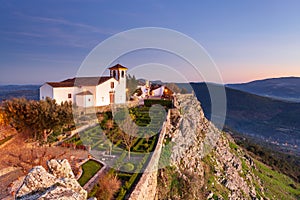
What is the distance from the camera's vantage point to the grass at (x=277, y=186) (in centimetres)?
3281

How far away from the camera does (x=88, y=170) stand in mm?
15977

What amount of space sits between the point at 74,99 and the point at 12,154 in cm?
1608

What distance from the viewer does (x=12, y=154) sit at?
1822 cm

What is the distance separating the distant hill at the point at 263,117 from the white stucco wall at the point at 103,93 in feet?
294

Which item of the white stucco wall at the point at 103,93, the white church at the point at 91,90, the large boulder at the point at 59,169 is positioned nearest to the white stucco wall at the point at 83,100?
the white church at the point at 91,90

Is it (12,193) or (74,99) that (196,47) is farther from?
(74,99)

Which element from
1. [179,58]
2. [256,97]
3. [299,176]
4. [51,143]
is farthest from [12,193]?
[256,97]

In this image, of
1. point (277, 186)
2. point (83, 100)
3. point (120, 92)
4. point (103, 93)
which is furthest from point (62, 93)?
point (277, 186)

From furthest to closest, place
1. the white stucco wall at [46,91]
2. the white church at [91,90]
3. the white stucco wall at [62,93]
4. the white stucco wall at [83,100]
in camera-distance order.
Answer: the white stucco wall at [83,100]
the white church at [91,90]
the white stucco wall at [62,93]
the white stucco wall at [46,91]

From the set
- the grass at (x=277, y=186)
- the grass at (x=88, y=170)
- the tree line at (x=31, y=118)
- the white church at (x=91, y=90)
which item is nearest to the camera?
the grass at (x=88, y=170)

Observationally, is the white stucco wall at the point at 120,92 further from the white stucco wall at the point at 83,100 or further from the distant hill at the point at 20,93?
the distant hill at the point at 20,93

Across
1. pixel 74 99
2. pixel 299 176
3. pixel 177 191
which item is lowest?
pixel 299 176

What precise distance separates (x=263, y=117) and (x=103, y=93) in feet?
377

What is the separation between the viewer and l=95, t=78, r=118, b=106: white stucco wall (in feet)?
114
